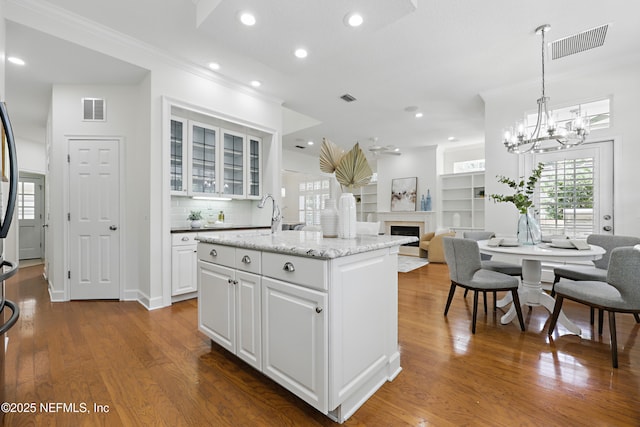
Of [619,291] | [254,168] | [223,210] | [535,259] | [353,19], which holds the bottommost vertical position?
[619,291]

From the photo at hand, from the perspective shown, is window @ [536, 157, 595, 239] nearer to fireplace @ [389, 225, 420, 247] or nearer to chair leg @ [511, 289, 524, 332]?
chair leg @ [511, 289, 524, 332]

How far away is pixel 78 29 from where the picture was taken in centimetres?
286

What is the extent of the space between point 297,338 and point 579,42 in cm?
431

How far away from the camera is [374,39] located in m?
3.16

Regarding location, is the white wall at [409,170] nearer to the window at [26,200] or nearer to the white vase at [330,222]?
the white vase at [330,222]

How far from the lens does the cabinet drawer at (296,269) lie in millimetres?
1414

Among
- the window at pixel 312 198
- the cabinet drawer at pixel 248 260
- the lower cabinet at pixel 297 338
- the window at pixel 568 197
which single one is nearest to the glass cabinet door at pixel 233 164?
the cabinet drawer at pixel 248 260

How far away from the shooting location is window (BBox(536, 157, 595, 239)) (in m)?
3.85

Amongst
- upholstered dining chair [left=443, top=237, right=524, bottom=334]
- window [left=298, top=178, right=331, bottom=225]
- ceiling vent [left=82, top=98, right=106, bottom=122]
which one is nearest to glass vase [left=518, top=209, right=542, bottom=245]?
upholstered dining chair [left=443, top=237, right=524, bottom=334]

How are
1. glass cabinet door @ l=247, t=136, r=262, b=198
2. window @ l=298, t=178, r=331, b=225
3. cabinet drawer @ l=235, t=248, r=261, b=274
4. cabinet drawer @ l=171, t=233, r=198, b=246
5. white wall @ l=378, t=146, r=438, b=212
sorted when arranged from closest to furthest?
cabinet drawer @ l=235, t=248, r=261, b=274 < cabinet drawer @ l=171, t=233, r=198, b=246 < glass cabinet door @ l=247, t=136, r=262, b=198 < white wall @ l=378, t=146, r=438, b=212 < window @ l=298, t=178, r=331, b=225

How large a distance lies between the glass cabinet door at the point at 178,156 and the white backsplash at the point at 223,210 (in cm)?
33

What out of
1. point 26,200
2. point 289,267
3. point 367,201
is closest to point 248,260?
point 289,267

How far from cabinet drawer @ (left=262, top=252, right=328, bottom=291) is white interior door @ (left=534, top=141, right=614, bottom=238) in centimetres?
423

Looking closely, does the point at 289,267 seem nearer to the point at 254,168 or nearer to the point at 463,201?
the point at 254,168
